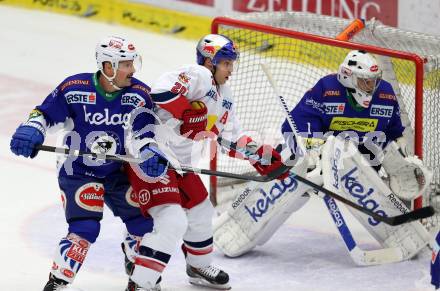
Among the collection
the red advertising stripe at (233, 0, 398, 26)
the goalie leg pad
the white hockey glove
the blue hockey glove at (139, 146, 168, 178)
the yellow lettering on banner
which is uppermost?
the blue hockey glove at (139, 146, 168, 178)

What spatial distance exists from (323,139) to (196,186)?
0.81 metres

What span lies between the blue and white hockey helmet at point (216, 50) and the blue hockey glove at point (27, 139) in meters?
0.87

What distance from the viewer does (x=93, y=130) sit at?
5094mm

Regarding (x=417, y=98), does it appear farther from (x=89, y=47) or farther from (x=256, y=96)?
(x=89, y=47)

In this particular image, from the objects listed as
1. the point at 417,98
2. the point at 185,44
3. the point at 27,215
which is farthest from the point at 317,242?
the point at 185,44

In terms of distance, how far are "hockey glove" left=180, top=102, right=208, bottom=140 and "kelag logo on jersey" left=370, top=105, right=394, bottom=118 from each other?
93 centimetres

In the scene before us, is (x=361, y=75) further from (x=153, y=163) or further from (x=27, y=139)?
(x=27, y=139)

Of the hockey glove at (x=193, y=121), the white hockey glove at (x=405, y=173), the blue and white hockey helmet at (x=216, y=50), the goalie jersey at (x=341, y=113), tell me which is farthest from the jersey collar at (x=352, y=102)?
the hockey glove at (x=193, y=121)

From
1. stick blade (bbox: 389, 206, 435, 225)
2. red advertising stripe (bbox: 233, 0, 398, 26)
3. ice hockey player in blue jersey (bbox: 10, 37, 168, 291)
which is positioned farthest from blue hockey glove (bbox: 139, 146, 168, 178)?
red advertising stripe (bbox: 233, 0, 398, 26)

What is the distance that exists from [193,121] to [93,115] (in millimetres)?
459

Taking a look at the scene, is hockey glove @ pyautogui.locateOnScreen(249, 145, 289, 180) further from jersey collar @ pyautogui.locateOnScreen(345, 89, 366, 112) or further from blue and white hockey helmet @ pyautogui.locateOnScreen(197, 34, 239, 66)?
jersey collar @ pyautogui.locateOnScreen(345, 89, 366, 112)

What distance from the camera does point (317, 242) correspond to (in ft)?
20.2

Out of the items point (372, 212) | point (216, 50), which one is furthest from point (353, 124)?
point (216, 50)

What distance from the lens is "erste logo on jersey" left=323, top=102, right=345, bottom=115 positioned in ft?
19.4
